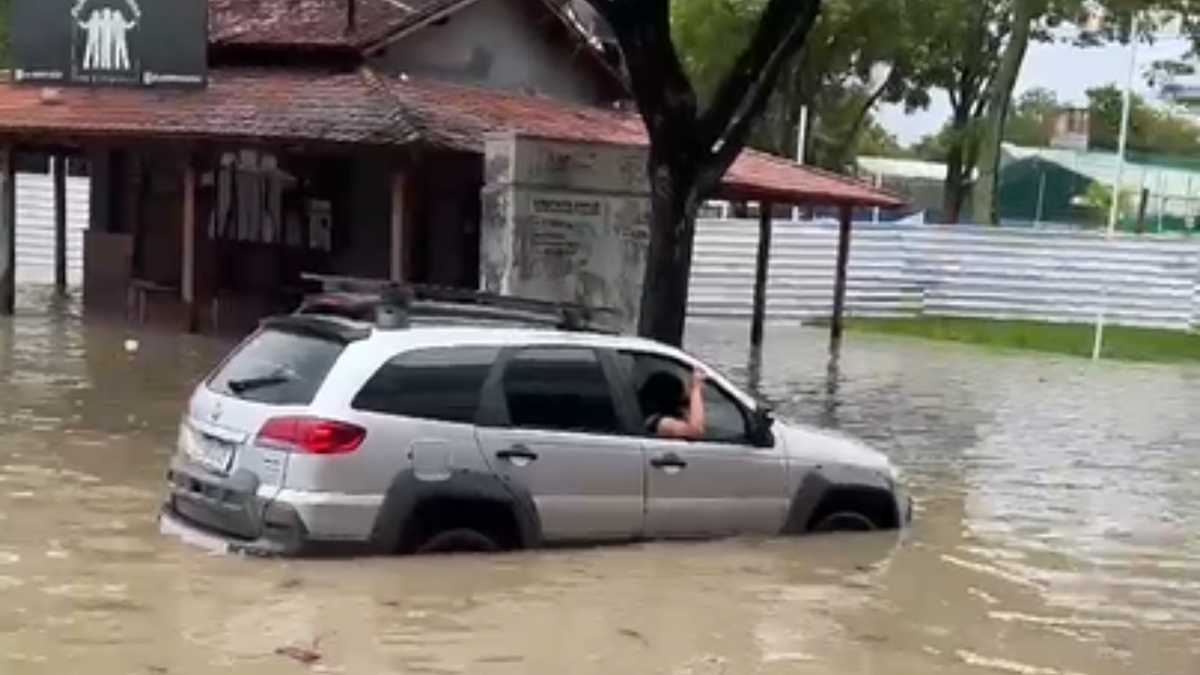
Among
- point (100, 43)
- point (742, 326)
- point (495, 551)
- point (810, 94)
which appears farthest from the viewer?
point (810, 94)

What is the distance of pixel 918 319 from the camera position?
120ft

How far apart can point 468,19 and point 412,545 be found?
62.6ft

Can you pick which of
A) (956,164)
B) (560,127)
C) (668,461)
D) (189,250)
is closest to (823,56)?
(956,164)

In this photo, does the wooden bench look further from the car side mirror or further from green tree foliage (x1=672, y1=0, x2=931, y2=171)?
the car side mirror

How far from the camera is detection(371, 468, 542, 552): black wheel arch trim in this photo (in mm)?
9891

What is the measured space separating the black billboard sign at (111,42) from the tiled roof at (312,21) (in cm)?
131

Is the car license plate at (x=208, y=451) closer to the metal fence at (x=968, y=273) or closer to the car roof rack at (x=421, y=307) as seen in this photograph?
the car roof rack at (x=421, y=307)

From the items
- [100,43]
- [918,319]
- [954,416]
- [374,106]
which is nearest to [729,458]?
[954,416]

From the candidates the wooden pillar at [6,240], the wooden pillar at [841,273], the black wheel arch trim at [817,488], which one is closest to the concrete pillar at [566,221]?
the black wheel arch trim at [817,488]

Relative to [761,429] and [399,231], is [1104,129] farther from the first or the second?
[761,429]

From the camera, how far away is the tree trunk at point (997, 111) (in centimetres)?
4428

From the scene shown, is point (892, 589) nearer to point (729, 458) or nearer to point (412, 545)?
point (729, 458)

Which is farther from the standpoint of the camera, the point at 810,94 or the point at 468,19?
the point at 810,94

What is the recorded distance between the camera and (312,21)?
1069 inches
